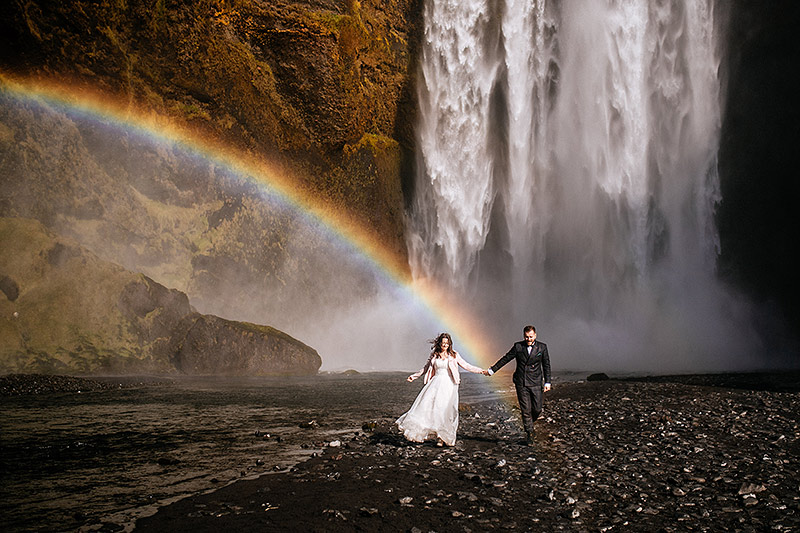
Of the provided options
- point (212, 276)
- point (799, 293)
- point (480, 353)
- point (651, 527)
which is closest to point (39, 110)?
point (212, 276)

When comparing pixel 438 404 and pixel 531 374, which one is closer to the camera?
pixel 438 404

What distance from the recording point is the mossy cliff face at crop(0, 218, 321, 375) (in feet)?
73.3

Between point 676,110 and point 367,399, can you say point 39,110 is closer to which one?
point 367,399

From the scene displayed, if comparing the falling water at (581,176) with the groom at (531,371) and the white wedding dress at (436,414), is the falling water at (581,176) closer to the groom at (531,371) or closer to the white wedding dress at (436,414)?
the groom at (531,371)

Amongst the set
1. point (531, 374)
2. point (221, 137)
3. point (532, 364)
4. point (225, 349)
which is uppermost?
point (221, 137)

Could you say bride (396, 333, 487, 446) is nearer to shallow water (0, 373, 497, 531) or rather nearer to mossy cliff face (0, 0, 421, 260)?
shallow water (0, 373, 497, 531)

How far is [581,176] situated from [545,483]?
Answer: 29.0 m

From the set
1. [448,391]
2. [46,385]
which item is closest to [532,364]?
[448,391]

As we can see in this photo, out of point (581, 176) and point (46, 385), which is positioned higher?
point (581, 176)

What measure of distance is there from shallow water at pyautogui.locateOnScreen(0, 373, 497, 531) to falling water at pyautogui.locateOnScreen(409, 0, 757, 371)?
61.0ft

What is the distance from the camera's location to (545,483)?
19.3 feet

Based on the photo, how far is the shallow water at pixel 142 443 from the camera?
5355 millimetres

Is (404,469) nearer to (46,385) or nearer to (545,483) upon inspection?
(545,483)

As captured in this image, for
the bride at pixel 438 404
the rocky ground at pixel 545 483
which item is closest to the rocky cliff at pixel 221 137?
the bride at pixel 438 404
